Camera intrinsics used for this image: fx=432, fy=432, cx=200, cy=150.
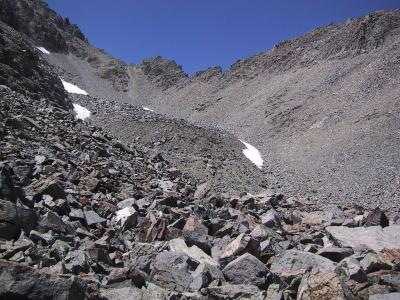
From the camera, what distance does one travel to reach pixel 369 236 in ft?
40.7

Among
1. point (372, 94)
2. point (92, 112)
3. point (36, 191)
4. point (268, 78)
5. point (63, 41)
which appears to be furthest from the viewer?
point (63, 41)

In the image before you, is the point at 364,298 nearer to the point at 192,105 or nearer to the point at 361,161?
the point at 361,161

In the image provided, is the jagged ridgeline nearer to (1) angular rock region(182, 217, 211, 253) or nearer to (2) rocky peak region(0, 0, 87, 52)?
(1) angular rock region(182, 217, 211, 253)

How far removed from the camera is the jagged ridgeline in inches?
309

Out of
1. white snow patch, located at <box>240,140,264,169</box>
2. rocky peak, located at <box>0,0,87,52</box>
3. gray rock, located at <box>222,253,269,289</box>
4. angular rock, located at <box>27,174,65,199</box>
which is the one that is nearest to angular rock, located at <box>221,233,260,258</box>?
gray rock, located at <box>222,253,269,289</box>

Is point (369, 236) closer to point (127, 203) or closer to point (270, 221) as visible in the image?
point (270, 221)

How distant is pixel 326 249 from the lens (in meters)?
10.1

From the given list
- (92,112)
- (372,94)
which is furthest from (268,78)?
(92,112)

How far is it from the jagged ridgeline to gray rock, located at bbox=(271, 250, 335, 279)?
0.11 feet

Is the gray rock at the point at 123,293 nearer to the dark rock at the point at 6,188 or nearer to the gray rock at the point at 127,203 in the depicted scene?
the dark rock at the point at 6,188

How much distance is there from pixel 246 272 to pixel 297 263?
1.23 meters

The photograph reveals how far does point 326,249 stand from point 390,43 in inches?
2196

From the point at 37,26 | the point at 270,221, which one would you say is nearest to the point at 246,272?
the point at 270,221

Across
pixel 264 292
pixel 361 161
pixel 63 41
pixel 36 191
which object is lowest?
pixel 264 292
